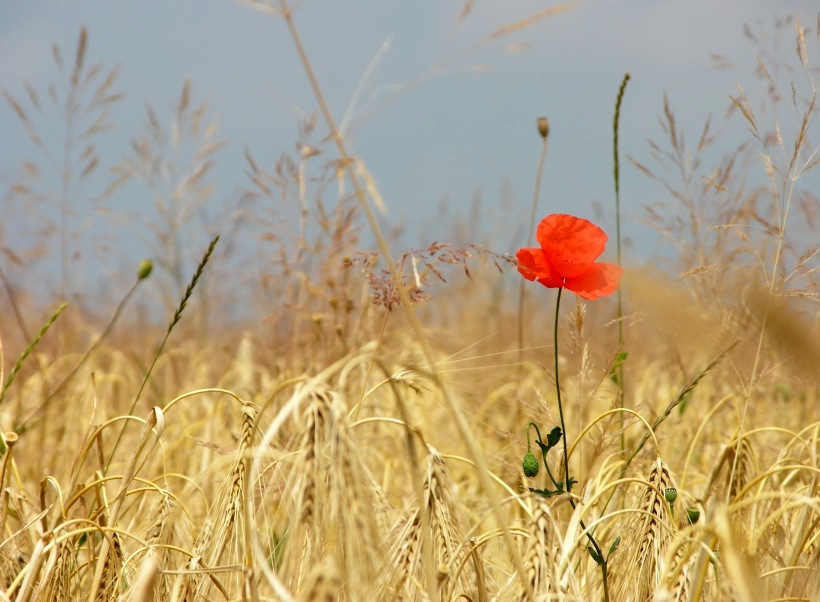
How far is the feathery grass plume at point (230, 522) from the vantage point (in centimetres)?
84

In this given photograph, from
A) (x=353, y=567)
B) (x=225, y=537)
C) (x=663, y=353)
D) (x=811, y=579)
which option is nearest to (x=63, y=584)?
(x=225, y=537)

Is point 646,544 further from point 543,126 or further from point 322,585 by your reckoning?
point 543,126

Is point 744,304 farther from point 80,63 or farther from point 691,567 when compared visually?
point 80,63

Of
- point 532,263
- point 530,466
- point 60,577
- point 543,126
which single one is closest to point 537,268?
point 532,263

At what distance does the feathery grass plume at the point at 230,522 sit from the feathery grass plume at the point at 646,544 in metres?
0.45

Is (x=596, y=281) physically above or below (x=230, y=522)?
above

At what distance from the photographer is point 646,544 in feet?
2.88

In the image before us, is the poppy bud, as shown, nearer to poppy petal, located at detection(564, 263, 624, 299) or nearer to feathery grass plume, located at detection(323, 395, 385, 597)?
poppy petal, located at detection(564, 263, 624, 299)

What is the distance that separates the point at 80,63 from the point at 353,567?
9.16 ft

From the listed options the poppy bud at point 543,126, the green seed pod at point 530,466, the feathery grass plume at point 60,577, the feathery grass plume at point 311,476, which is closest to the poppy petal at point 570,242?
the green seed pod at point 530,466

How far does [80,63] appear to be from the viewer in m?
2.84

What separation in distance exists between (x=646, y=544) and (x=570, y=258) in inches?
13.5

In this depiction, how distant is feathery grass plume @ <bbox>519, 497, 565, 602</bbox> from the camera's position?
2.30 ft

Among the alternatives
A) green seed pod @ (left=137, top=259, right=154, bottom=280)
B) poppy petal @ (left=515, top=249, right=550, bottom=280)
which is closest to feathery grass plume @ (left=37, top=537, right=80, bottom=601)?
green seed pod @ (left=137, top=259, right=154, bottom=280)
